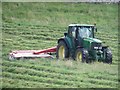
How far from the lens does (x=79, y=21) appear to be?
5652 millimetres

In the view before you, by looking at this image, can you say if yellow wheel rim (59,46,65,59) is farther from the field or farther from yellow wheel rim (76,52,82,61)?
yellow wheel rim (76,52,82,61)

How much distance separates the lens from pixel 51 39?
559cm

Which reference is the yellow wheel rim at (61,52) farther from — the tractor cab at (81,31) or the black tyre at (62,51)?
the tractor cab at (81,31)

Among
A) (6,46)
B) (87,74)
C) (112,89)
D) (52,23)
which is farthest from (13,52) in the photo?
(112,89)

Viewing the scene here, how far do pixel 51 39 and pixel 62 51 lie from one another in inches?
8.7

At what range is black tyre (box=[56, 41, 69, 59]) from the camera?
18.3ft

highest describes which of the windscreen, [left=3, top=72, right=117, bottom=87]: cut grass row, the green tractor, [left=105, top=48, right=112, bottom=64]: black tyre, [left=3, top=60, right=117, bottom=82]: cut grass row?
the windscreen

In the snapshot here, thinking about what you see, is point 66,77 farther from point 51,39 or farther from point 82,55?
point 51,39

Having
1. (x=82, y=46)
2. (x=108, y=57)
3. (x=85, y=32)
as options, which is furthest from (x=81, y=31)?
(x=108, y=57)

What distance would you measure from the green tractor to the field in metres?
0.07

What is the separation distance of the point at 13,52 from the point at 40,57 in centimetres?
37

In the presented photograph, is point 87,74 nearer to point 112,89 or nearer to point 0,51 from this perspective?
point 112,89

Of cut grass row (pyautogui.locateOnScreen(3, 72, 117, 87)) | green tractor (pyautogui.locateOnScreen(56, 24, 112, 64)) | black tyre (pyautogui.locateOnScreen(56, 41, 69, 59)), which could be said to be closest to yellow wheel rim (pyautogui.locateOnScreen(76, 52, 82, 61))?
green tractor (pyautogui.locateOnScreen(56, 24, 112, 64))

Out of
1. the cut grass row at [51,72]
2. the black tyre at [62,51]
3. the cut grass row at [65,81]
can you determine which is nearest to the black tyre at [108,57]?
the cut grass row at [51,72]
